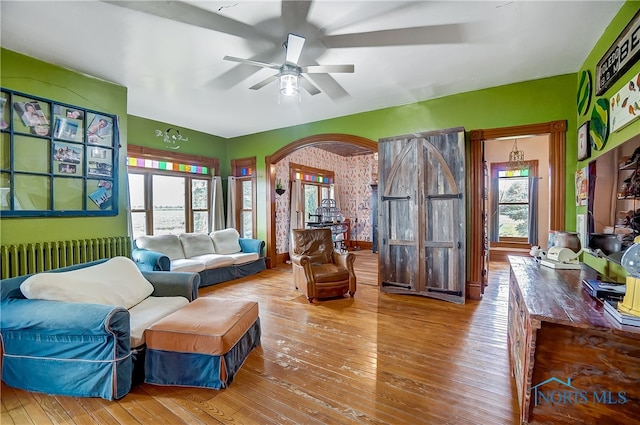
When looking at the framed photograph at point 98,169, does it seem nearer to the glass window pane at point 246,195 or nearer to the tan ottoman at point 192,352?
the tan ottoman at point 192,352

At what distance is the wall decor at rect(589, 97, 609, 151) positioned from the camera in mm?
2406

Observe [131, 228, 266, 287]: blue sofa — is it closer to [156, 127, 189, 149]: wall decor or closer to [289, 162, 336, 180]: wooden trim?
[156, 127, 189, 149]: wall decor

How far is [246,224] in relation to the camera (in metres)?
6.57

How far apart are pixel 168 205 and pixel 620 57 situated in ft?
20.3

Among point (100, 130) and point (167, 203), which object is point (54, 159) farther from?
Answer: point (167, 203)

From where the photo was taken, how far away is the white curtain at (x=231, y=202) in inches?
251

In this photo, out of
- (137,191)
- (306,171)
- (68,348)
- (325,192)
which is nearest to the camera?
(68,348)

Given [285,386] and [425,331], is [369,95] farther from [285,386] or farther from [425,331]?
[285,386]

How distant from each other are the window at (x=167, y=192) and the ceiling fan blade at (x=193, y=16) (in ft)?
10.6

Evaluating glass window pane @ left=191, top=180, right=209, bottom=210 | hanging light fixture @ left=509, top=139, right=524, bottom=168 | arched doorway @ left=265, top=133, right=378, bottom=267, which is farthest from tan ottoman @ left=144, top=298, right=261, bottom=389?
hanging light fixture @ left=509, top=139, right=524, bottom=168

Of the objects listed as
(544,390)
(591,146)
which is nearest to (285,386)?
(544,390)

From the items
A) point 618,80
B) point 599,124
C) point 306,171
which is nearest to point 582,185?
point 599,124

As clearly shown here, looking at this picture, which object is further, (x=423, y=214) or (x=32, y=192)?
(x=423, y=214)

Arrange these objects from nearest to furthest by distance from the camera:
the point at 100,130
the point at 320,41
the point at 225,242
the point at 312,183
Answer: the point at 320,41, the point at 100,130, the point at 225,242, the point at 312,183
